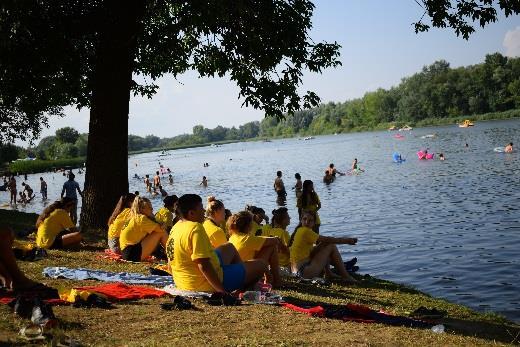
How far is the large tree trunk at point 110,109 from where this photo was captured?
13195 millimetres

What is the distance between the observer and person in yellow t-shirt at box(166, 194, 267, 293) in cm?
696

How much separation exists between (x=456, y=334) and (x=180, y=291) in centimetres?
356

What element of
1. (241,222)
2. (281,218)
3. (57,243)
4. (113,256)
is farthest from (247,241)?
(57,243)

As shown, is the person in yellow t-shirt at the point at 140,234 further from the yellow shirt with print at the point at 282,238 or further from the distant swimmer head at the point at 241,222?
the distant swimmer head at the point at 241,222

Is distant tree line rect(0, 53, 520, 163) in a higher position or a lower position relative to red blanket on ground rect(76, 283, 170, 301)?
higher

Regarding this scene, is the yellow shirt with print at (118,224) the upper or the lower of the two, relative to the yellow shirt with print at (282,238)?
upper

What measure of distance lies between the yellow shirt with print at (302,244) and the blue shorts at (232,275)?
3.04 m

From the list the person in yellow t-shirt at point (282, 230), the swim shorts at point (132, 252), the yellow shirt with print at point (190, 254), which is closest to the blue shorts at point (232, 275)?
the yellow shirt with print at point (190, 254)

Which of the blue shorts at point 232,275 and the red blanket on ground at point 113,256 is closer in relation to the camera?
the blue shorts at point 232,275

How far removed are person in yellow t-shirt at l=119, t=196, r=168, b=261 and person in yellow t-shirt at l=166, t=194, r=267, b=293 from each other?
3.33 m

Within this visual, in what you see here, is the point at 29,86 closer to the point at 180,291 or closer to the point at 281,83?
the point at 281,83

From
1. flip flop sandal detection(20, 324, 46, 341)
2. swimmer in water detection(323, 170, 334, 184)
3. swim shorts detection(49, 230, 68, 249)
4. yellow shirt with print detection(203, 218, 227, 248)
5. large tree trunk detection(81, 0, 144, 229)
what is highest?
large tree trunk detection(81, 0, 144, 229)

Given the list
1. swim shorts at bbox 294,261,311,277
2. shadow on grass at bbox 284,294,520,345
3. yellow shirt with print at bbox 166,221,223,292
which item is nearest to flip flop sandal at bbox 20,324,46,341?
yellow shirt with print at bbox 166,221,223,292

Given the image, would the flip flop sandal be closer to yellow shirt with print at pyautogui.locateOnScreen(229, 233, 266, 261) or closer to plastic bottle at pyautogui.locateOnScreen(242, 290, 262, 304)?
plastic bottle at pyautogui.locateOnScreen(242, 290, 262, 304)
